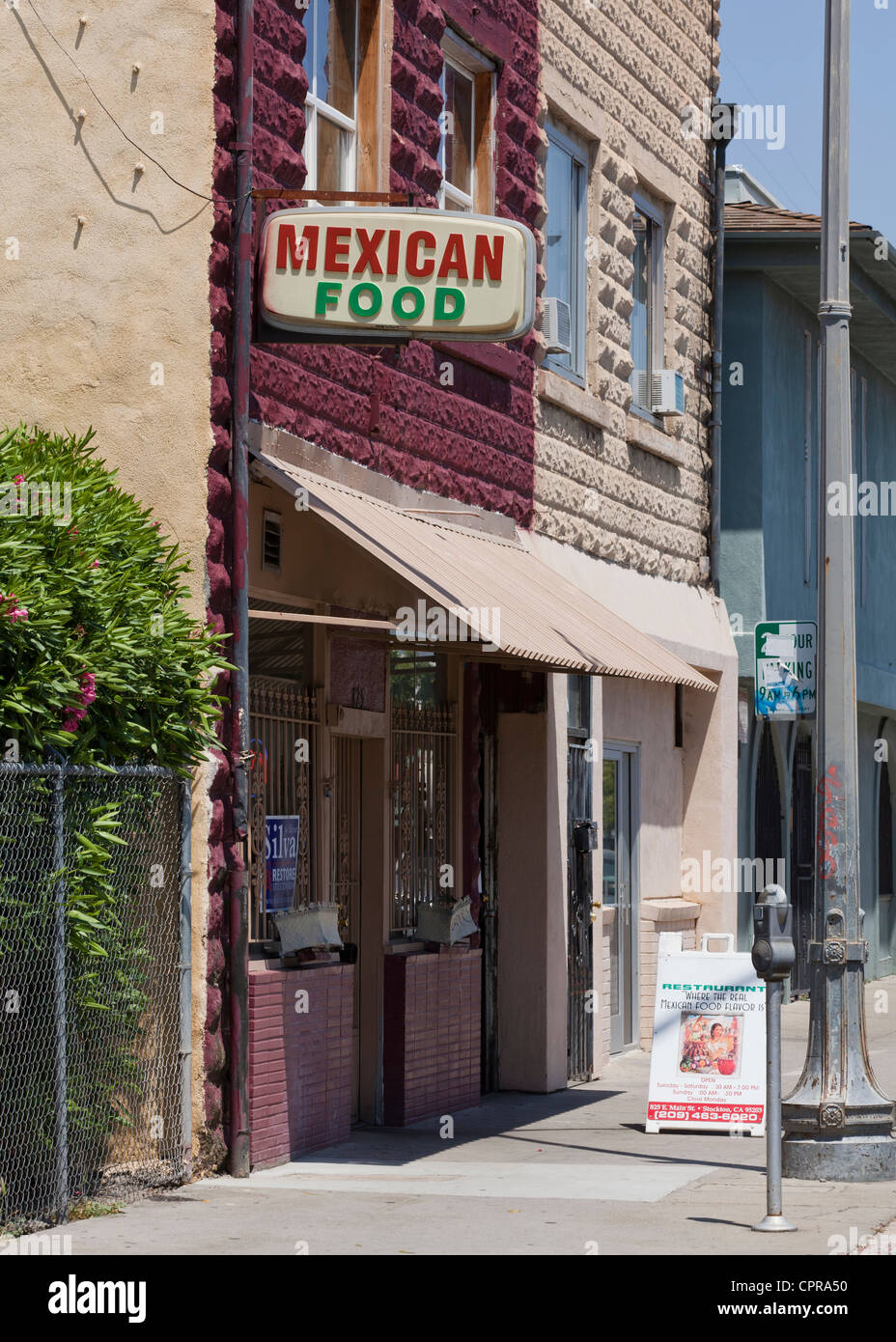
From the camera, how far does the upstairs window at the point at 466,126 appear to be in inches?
511

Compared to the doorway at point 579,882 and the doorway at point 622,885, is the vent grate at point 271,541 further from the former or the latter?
the doorway at point 622,885

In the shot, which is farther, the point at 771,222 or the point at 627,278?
the point at 771,222

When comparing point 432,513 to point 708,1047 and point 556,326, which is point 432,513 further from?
point 708,1047

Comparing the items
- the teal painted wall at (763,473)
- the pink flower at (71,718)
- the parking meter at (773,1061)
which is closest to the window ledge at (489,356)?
the pink flower at (71,718)

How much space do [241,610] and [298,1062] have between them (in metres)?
2.39

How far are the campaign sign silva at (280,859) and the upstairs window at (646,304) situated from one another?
267 inches

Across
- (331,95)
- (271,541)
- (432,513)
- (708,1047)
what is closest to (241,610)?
(271,541)

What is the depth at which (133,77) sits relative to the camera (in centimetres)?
996

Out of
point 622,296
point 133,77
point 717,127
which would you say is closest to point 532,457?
point 622,296

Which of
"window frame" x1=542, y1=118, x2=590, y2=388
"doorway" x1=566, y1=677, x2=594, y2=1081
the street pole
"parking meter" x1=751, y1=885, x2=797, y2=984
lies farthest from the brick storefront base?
"window frame" x1=542, y1=118, x2=590, y2=388

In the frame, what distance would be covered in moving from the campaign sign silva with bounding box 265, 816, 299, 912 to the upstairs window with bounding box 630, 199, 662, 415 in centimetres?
679

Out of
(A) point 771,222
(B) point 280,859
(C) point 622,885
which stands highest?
(A) point 771,222

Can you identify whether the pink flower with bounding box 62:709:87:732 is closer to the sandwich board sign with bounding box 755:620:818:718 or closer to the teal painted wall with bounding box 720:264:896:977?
the sandwich board sign with bounding box 755:620:818:718

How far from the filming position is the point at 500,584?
1139 cm
